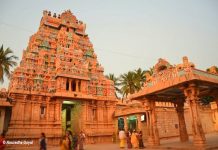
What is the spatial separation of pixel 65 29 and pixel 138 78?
71.4 feet

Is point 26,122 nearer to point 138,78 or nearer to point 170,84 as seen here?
point 170,84

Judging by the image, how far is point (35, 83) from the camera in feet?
86.7

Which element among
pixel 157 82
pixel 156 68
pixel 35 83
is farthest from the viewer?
pixel 35 83

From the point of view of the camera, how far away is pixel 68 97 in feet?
86.5

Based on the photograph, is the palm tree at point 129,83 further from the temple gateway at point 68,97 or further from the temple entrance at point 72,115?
the temple entrance at point 72,115

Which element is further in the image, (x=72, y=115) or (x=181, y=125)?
(x=72, y=115)

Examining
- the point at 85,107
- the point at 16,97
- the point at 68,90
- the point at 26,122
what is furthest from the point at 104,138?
the point at 16,97

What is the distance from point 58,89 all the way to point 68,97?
1754 millimetres

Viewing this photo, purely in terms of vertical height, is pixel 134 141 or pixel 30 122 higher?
pixel 30 122

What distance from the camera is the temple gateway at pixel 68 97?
22895 mm

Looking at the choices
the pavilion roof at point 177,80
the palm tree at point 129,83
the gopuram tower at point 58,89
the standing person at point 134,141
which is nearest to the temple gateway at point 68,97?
the gopuram tower at point 58,89

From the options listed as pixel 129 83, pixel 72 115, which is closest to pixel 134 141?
pixel 72 115

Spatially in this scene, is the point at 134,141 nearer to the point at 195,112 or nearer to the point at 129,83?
the point at 195,112

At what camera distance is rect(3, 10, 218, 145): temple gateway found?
22895 millimetres
